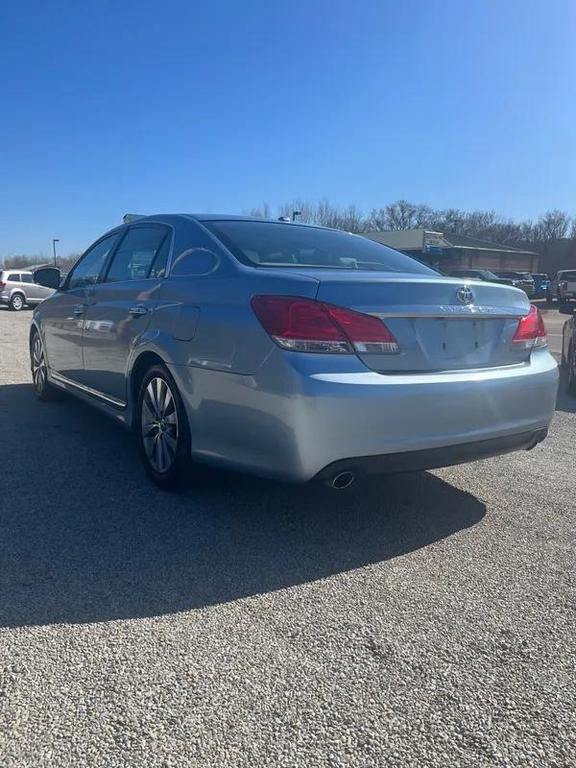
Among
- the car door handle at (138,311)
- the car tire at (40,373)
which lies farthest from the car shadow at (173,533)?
the car tire at (40,373)

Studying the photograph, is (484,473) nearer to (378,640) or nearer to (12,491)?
(378,640)

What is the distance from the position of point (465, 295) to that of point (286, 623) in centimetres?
177

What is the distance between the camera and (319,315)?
2.88m

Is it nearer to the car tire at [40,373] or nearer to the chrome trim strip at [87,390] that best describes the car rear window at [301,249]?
the chrome trim strip at [87,390]

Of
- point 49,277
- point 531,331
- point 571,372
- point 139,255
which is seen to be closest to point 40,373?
point 49,277

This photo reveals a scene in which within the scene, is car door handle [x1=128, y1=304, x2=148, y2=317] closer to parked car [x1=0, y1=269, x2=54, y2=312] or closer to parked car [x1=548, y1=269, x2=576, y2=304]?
parked car [x1=0, y1=269, x2=54, y2=312]

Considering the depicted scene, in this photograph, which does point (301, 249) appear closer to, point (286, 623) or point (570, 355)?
point (286, 623)

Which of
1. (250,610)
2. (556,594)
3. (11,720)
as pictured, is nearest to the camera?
(11,720)

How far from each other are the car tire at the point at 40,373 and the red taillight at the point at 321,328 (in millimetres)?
3989

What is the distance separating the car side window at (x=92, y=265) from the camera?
520 cm

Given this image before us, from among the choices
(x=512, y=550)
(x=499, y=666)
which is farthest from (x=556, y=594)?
(x=499, y=666)

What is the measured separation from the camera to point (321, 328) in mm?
2881

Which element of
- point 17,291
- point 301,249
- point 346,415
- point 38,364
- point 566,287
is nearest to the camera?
point 346,415

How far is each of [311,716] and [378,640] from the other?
491 millimetres
